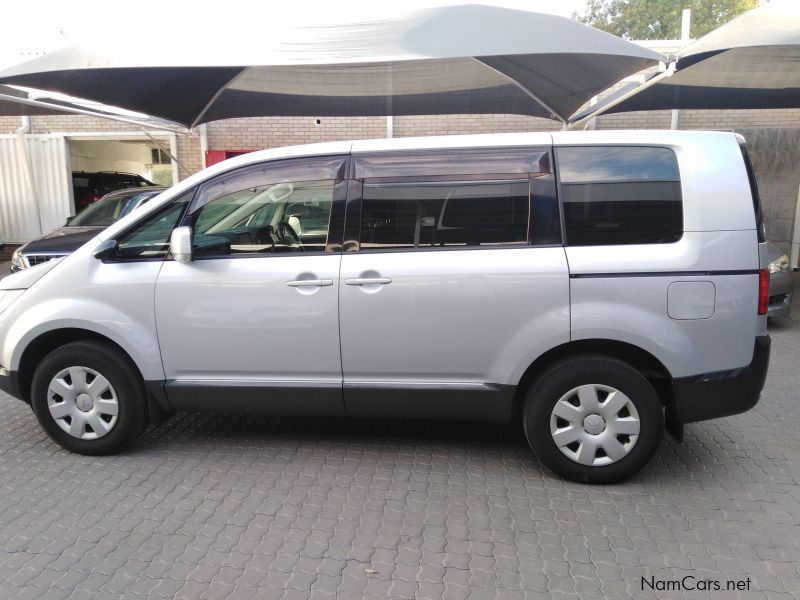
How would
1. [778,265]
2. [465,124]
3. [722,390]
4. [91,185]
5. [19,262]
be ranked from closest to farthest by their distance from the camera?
[722,390] < [778,265] < [19,262] < [465,124] < [91,185]

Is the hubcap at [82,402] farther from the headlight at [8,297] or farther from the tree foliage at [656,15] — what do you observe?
the tree foliage at [656,15]

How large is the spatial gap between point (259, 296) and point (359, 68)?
4935 mm

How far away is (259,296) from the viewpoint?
11.8 feet

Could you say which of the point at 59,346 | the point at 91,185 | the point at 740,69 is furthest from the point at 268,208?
the point at 91,185

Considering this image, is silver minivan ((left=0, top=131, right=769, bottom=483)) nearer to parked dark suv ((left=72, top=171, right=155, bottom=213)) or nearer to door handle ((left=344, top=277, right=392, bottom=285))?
door handle ((left=344, top=277, right=392, bottom=285))

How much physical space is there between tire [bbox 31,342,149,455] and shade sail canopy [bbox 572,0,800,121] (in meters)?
5.61

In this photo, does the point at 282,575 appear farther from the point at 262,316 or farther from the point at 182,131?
the point at 182,131

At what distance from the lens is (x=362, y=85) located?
27.3 ft

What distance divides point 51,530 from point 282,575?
1.32m

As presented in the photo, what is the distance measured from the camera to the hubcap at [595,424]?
11.1ft

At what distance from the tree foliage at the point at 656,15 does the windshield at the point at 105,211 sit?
1097 inches

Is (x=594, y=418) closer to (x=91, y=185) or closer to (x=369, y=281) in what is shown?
(x=369, y=281)

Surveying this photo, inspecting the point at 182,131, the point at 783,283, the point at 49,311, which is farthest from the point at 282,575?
the point at 182,131

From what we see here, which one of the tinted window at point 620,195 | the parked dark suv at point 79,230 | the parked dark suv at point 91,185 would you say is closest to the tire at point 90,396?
the tinted window at point 620,195
